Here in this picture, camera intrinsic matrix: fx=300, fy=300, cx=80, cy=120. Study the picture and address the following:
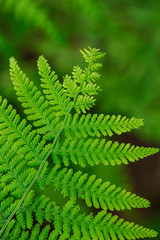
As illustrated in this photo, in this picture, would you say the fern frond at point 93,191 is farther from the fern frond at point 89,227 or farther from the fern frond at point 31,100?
the fern frond at point 31,100

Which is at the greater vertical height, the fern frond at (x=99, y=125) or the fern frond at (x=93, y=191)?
the fern frond at (x=99, y=125)

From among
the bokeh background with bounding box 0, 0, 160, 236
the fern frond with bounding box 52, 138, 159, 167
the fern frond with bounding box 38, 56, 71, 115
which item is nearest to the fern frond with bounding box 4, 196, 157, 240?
the fern frond with bounding box 52, 138, 159, 167

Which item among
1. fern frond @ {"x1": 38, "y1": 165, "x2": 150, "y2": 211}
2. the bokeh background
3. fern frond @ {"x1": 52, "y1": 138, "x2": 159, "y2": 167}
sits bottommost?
fern frond @ {"x1": 38, "y1": 165, "x2": 150, "y2": 211}

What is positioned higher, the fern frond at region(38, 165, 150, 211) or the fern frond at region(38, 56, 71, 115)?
the fern frond at region(38, 56, 71, 115)

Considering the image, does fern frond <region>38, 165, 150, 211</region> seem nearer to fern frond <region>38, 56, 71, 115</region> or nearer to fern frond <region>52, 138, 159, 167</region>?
fern frond <region>52, 138, 159, 167</region>

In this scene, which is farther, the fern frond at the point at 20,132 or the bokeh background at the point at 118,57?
the bokeh background at the point at 118,57

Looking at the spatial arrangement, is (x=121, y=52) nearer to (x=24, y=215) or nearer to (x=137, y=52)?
(x=137, y=52)

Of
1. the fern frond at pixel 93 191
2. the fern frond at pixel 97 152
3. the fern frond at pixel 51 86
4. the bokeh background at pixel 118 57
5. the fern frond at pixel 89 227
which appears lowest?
the fern frond at pixel 89 227

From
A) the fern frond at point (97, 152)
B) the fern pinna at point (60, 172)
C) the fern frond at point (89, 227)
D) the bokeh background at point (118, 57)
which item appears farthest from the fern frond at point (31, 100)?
the bokeh background at point (118, 57)

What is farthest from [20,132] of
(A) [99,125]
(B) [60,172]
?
(A) [99,125]

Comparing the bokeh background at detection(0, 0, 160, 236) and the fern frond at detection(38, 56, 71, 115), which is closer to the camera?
the fern frond at detection(38, 56, 71, 115)

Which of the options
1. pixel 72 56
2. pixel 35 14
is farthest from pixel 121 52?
pixel 35 14
